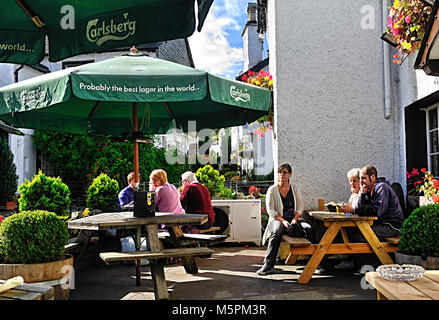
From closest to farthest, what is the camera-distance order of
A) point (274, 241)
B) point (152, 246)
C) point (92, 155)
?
point (152, 246) → point (274, 241) → point (92, 155)

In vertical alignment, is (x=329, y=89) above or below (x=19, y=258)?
above

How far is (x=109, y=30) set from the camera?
3762mm

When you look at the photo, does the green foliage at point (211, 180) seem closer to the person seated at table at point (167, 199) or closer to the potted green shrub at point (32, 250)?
the person seated at table at point (167, 199)

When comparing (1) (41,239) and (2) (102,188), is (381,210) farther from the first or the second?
(2) (102,188)

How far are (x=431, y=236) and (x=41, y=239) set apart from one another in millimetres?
3533

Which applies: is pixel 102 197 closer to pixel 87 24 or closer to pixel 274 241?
pixel 274 241

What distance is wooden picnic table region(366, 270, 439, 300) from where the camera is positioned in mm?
2338

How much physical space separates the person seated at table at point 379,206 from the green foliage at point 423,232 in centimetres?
101

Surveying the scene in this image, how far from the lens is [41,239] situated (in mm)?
3842

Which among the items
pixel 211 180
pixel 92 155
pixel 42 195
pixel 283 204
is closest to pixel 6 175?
pixel 92 155

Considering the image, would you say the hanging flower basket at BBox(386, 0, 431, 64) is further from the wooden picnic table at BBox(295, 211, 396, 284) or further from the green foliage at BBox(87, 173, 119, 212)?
the green foliage at BBox(87, 173, 119, 212)

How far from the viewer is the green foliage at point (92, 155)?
1496 cm

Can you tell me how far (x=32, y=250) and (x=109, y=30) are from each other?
81.9 inches

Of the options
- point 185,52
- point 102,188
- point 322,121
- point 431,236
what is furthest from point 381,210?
point 185,52
